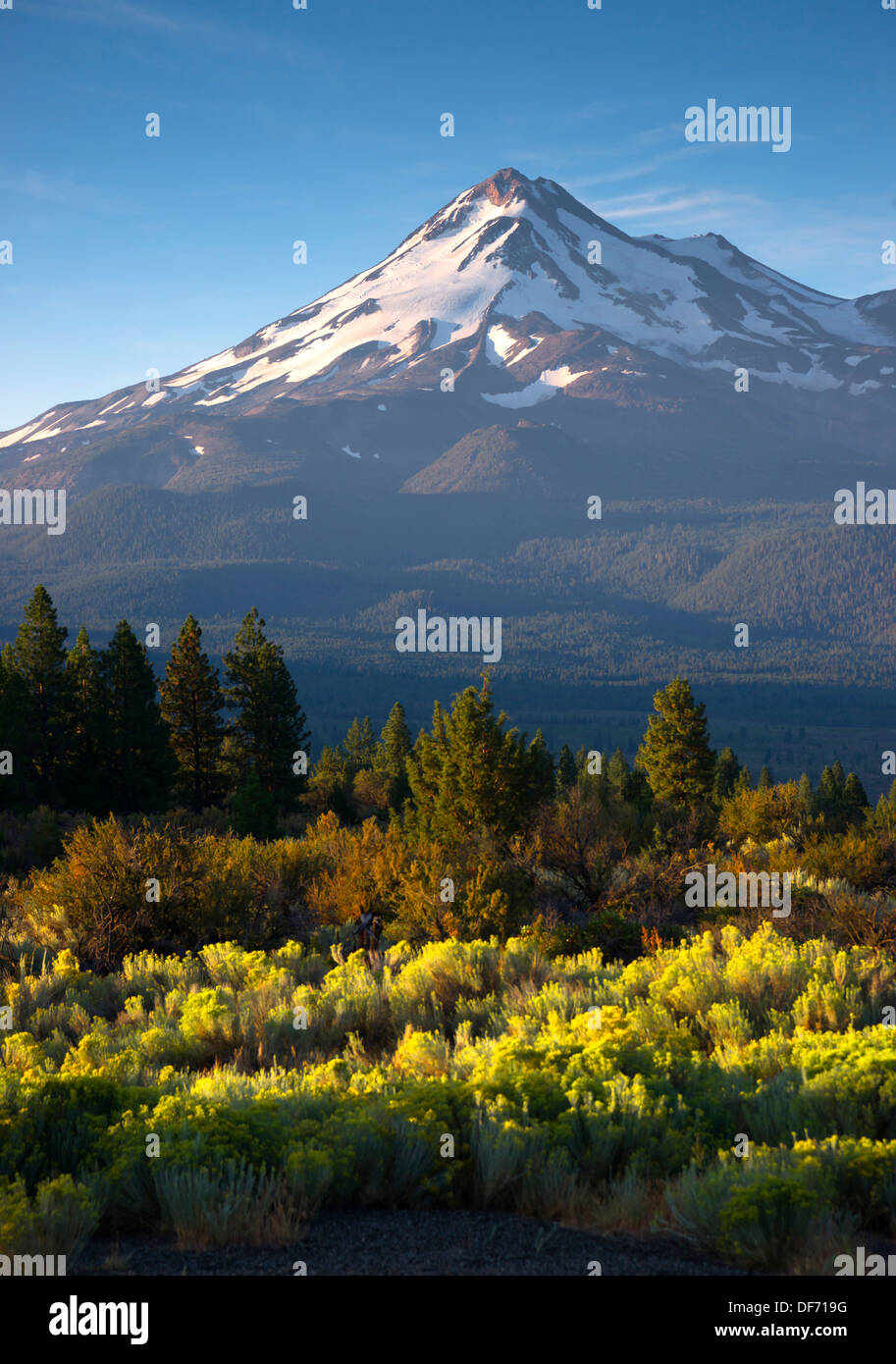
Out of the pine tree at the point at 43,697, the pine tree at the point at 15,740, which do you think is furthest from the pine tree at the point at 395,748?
the pine tree at the point at 15,740

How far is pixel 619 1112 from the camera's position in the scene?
633 cm

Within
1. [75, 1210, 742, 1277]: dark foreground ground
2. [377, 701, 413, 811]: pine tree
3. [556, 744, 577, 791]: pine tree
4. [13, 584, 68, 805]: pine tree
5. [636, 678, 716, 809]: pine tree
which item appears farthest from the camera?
[556, 744, 577, 791]: pine tree

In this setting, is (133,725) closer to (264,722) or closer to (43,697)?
(43,697)

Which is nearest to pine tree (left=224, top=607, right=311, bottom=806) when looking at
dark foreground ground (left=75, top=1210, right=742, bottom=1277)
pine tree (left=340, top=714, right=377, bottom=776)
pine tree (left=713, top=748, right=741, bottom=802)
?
pine tree (left=713, top=748, right=741, bottom=802)

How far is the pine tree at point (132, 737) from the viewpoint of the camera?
39.4m

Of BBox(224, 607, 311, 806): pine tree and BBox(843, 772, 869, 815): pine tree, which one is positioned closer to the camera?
BBox(224, 607, 311, 806): pine tree

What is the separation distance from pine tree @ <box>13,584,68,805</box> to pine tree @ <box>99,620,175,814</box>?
6.27ft

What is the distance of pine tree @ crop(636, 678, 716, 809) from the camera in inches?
1850

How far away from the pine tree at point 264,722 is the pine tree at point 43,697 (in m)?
8.09

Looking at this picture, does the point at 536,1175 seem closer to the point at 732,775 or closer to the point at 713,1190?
the point at 713,1190

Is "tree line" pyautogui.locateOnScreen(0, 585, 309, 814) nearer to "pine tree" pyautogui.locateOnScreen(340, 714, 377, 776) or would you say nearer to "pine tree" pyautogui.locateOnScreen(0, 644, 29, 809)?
"pine tree" pyautogui.locateOnScreen(0, 644, 29, 809)

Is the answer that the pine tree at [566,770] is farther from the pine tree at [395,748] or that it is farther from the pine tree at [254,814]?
the pine tree at [254,814]
